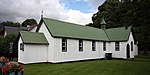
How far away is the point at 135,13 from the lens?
1572cm

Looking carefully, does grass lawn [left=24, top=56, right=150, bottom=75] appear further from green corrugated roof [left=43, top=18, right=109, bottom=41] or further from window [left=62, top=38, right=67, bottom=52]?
green corrugated roof [left=43, top=18, right=109, bottom=41]

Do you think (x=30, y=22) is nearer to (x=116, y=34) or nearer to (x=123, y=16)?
(x=116, y=34)

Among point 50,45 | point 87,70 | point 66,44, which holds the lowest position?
point 87,70

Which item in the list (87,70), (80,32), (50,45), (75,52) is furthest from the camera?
(80,32)

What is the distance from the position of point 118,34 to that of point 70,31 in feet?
37.1

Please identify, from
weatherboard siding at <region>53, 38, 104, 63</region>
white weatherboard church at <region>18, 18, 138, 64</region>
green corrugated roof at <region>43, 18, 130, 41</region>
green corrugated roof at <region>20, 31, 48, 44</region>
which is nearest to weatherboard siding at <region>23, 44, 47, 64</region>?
white weatherboard church at <region>18, 18, 138, 64</region>

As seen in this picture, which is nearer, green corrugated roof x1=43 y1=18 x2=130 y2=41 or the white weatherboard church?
the white weatherboard church

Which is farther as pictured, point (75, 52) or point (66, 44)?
point (75, 52)

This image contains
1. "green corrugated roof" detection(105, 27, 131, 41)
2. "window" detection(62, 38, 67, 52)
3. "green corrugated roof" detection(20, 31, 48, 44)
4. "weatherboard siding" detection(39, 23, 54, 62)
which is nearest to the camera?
"green corrugated roof" detection(20, 31, 48, 44)

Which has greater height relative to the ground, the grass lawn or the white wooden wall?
the white wooden wall

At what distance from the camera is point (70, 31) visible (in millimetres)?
26922

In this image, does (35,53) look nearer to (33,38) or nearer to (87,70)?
(33,38)

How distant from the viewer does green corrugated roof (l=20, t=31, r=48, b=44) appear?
22.2 metres

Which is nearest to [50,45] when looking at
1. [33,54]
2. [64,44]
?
[64,44]
